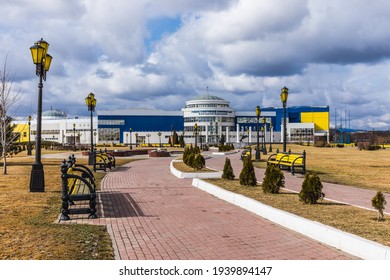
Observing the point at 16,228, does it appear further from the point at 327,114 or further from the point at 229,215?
the point at 327,114

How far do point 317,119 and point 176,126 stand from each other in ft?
148

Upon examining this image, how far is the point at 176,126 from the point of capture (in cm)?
11144

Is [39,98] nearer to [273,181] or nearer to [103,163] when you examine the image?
[273,181]

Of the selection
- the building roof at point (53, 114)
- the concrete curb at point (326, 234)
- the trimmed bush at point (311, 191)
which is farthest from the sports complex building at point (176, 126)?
the concrete curb at point (326, 234)

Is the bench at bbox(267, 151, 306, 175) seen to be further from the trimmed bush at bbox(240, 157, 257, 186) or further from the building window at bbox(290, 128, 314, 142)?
the building window at bbox(290, 128, 314, 142)

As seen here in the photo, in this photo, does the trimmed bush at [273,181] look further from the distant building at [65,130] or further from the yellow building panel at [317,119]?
the yellow building panel at [317,119]

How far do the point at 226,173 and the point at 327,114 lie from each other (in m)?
117

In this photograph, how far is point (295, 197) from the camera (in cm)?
1064

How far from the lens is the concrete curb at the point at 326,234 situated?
5.51 m

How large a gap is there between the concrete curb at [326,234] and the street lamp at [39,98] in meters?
6.26

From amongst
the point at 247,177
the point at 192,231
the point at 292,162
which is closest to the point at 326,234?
the point at 192,231

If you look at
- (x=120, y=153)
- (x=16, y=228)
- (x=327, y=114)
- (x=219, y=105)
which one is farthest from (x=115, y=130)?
(x=16, y=228)

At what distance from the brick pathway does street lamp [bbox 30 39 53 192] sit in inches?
80.9

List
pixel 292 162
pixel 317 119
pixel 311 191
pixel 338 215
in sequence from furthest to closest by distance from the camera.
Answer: pixel 317 119 < pixel 292 162 < pixel 311 191 < pixel 338 215
